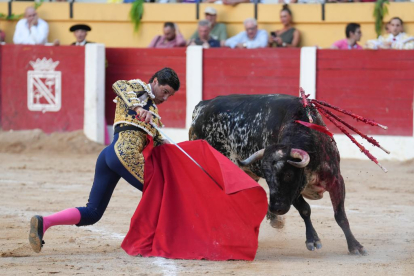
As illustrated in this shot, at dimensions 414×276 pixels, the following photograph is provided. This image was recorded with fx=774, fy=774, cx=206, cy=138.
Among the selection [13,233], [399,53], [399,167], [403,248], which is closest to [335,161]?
[403,248]

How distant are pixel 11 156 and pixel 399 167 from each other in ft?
13.1

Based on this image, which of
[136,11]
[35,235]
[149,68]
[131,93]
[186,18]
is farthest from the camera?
[136,11]

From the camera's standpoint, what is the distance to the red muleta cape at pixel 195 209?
3.76 metres

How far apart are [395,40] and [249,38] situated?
62.1 inches

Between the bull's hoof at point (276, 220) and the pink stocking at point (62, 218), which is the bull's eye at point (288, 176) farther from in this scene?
the pink stocking at point (62, 218)

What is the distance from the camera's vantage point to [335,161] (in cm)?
410

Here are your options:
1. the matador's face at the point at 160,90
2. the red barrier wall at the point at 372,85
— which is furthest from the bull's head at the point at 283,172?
the red barrier wall at the point at 372,85

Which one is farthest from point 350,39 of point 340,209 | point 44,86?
point 340,209

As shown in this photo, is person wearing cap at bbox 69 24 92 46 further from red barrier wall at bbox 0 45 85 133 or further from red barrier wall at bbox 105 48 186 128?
red barrier wall at bbox 105 48 186 128

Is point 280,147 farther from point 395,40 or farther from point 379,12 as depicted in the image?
point 379,12

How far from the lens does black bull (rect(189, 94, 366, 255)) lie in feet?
12.5

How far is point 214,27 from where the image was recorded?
29.3ft

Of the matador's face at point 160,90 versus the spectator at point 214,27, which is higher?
the spectator at point 214,27

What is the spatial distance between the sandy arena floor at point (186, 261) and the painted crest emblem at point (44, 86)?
1.30 meters
